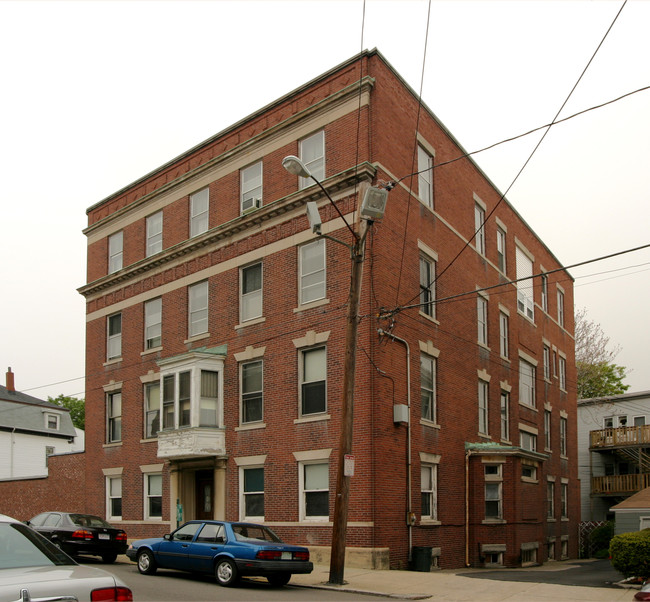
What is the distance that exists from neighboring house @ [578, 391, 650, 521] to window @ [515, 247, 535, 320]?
43.3ft

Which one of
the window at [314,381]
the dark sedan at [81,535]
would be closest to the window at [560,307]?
the window at [314,381]

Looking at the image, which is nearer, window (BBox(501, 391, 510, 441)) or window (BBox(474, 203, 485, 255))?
window (BBox(474, 203, 485, 255))

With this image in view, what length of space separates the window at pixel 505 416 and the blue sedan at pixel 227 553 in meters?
15.2

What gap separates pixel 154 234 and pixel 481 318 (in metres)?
12.9

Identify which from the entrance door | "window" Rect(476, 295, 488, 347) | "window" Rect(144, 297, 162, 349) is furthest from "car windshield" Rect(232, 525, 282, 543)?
"window" Rect(476, 295, 488, 347)

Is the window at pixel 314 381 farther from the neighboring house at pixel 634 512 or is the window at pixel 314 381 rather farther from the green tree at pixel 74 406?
the green tree at pixel 74 406

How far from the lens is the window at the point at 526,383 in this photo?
3297cm

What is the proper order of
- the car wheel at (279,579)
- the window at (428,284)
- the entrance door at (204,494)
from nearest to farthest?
the car wheel at (279,579) → the window at (428,284) → the entrance door at (204,494)

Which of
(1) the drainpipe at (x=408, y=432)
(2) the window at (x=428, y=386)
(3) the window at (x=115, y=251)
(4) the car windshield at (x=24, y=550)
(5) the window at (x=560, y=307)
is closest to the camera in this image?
(4) the car windshield at (x=24, y=550)

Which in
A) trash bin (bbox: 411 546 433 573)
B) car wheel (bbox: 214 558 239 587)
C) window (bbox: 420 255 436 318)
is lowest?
trash bin (bbox: 411 546 433 573)

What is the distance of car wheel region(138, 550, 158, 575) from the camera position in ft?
59.8

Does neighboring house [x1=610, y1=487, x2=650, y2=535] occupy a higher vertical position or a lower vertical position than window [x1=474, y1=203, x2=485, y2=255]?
lower

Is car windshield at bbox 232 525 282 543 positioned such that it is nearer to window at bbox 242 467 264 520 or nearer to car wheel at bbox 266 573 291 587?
car wheel at bbox 266 573 291 587

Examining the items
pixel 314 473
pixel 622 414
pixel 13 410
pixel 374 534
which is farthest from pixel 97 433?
pixel 622 414
